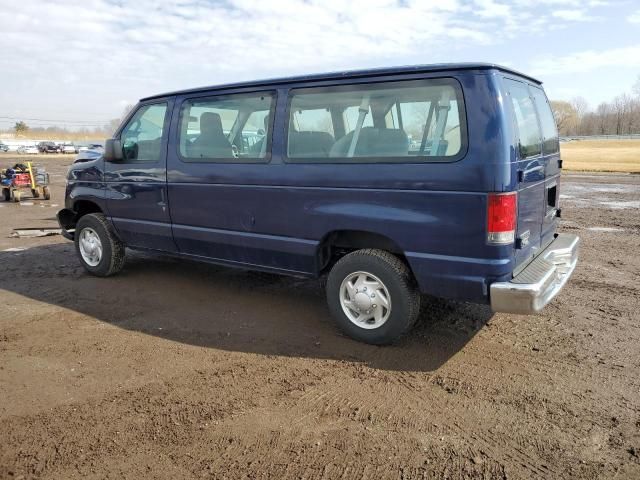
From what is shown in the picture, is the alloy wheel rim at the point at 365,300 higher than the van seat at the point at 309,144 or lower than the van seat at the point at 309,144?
lower

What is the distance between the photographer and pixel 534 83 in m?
4.83

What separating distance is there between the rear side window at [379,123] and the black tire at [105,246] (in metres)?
3.00

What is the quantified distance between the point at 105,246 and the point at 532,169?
16.4 ft

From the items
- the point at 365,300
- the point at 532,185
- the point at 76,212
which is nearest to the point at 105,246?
the point at 76,212

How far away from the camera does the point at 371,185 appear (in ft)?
13.5

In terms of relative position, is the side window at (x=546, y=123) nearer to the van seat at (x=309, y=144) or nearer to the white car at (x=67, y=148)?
the van seat at (x=309, y=144)

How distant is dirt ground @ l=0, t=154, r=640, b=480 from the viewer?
284cm

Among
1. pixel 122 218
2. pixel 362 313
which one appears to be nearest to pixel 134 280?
pixel 122 218

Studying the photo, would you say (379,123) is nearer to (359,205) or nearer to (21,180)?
(359,205)

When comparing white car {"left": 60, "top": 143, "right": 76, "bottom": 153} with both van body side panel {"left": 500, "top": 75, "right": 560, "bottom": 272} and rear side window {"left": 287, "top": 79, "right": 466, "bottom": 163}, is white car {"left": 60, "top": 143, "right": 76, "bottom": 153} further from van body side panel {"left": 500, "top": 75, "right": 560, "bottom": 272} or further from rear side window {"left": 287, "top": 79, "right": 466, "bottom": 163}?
van body side panel {"left": 500, "top": 75, "right": 560, "bottom": 272}

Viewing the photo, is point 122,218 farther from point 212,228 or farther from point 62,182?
point 62,182

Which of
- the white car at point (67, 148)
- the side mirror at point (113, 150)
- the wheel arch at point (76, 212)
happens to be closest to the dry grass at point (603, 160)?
the wheel arch at point (76, 212)

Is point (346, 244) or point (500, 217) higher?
point (500, 217)

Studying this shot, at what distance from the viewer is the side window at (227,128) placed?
4.88m
